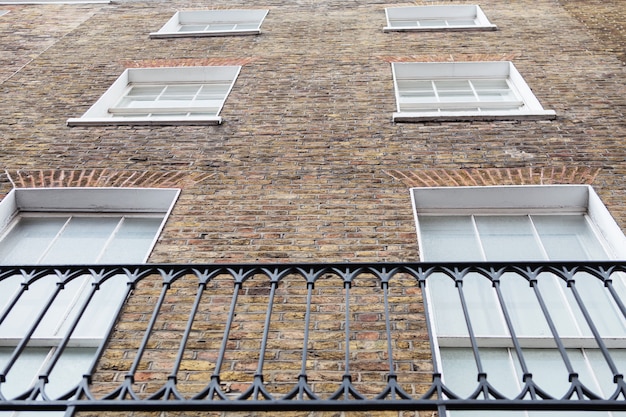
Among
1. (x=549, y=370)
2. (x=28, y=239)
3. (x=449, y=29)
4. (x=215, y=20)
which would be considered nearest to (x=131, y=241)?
(x=28, y=239)

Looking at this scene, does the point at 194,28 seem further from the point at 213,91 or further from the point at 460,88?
the point at 460,88

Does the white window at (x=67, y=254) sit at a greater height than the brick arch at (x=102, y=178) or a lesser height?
lesser

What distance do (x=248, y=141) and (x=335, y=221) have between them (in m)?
1.75

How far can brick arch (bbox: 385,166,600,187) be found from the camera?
511cm

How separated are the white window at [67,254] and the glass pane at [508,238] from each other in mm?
3040

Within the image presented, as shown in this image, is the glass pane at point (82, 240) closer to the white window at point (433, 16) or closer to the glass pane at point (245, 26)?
the glass pane at point (245, 26)

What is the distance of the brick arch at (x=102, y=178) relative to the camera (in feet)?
17.6

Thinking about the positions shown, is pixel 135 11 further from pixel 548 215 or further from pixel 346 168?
pixel 548 215

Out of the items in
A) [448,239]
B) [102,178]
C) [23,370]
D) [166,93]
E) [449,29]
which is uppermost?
[449,29]

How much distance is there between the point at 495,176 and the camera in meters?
5.21

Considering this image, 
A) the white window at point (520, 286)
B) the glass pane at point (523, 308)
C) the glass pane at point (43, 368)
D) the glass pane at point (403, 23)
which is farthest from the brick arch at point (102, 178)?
the glass pane at point (403, 23)

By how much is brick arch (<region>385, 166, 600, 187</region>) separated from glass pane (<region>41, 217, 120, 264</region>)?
291 cm

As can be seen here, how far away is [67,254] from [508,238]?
13.6ft

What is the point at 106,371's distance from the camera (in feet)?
11.8
